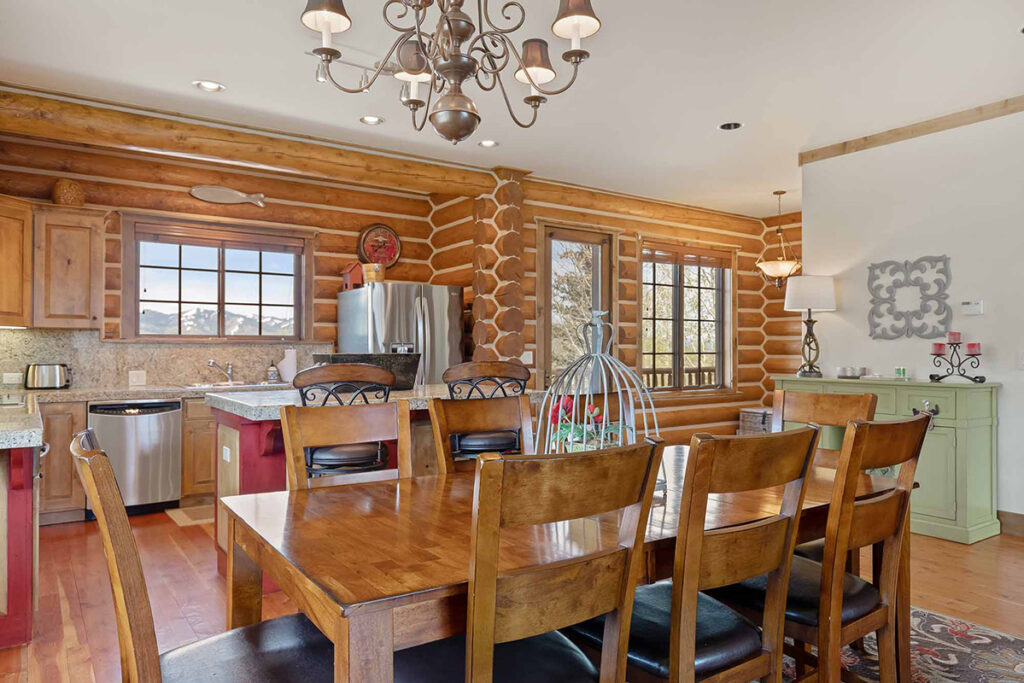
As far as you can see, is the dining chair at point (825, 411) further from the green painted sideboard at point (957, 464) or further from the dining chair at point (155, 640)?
the green painted sideboard at point (957, 464)

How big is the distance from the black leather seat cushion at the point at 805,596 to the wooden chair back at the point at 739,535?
0.66 ft

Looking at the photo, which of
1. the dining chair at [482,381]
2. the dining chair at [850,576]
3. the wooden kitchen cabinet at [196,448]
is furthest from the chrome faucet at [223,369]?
the dining chair at [850,576]

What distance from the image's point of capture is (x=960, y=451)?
4133 millimetres

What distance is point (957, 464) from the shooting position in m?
4.14

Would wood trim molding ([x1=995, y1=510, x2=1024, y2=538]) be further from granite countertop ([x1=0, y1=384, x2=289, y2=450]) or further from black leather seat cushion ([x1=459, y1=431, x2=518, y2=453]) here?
granite countertop ([x1=0, y1=384, x2=289, y2=450])

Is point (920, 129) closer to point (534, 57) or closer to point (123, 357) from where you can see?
point (534, 57)

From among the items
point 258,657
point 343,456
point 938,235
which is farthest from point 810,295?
point 258,657

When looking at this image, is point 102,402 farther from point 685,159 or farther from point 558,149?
point 685,159

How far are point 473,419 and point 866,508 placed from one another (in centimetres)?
123

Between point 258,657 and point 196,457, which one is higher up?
point 258,657

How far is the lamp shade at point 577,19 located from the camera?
7.23ft

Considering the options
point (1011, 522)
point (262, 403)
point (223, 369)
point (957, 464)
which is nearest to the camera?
point (262, 403)

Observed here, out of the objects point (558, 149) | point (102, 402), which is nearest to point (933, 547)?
point (558, 149)

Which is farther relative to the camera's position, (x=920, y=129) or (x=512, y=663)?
(x=920, y=129)
